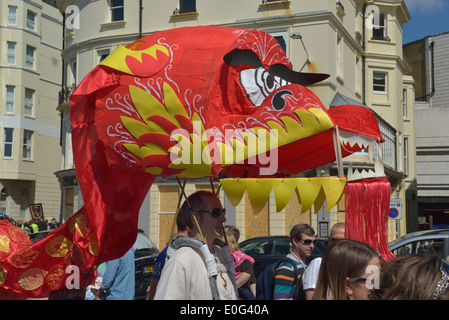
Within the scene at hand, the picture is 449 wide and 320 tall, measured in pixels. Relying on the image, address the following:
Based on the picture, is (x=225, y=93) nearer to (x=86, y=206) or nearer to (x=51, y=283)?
(x=86, y=206)

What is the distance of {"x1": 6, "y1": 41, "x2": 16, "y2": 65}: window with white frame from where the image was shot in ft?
120

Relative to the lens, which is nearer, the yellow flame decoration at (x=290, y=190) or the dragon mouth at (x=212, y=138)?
the yellow flame decoration at (x=290, y=190)

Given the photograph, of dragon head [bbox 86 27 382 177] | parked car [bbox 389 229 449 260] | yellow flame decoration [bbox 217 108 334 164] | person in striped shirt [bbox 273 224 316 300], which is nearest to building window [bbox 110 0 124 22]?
parked car [bbox 389 229 449 260]

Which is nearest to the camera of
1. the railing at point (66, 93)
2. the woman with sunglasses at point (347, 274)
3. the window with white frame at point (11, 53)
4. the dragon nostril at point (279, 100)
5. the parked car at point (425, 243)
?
the woman with sunglasses at point (347, 274)

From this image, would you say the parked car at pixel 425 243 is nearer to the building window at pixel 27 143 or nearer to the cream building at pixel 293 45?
the cream building at pixel 293 45

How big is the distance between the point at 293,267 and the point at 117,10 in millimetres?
21505

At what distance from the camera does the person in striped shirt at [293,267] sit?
4770mm

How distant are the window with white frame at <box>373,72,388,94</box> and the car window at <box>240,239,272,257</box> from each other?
17.9 meters

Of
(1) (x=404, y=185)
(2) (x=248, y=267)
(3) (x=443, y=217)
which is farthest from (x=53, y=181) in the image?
(2) (x=248, y=267)

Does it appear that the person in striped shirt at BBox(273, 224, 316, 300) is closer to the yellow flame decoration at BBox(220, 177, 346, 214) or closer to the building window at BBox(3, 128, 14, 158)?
the yellow flame decoration at BBox(220, 177, 346, 214)

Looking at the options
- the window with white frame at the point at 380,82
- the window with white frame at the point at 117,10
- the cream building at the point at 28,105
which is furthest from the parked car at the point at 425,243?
the cream building at the point at 28,105

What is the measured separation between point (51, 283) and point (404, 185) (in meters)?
29.3

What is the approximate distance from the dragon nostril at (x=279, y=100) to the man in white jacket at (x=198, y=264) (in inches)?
30.1
